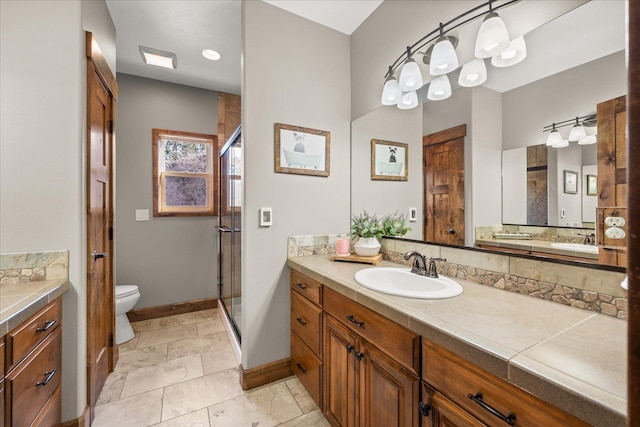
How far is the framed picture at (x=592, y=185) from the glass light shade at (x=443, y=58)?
869 millimetres

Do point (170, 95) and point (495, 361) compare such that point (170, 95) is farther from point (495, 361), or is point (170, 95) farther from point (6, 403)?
point (495, 361)

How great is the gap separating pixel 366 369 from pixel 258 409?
3.02 feet

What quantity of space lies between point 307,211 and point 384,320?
1.12 metres

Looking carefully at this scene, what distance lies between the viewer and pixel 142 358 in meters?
2.26

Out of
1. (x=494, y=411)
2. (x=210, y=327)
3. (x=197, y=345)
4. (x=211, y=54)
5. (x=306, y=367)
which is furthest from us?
(x=210, y=327)

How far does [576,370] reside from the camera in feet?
2.10

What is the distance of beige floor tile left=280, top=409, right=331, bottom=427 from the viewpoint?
1580 mm

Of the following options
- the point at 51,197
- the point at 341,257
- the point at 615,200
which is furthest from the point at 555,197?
the point at 51,197

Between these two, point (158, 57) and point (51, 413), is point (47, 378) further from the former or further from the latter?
point (158, 57)

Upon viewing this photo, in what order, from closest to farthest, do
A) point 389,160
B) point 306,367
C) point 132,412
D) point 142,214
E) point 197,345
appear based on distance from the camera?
point 132,412
point 306,367
point 389,160
point 197,345
point 142,214

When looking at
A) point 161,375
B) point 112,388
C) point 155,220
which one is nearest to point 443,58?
point 161,375

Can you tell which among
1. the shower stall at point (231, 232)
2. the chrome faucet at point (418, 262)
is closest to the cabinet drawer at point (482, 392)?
the chrome faucet at point (418, 262)

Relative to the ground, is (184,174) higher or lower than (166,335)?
higher

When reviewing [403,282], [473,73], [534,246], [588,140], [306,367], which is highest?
[473,73]
